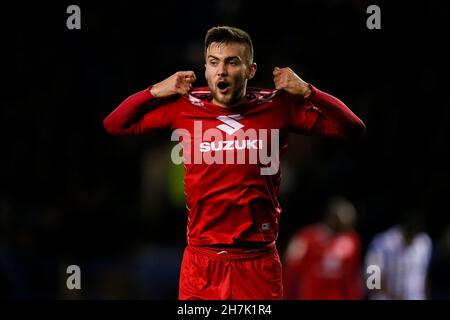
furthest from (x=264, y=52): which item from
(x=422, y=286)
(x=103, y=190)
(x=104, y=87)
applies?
(x=422, y=286)

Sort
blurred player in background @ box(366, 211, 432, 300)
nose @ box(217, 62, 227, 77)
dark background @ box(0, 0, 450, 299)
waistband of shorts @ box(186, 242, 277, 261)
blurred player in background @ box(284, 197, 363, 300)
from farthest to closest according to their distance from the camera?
dark background @ box(0, 0, 450, 299), blurred player in background @ box(284, 197, 363, 300), blurred player in background @ box(366, 211, 432, 300), waistband of shorts @ box(186, 242, 277, 261), nose @ box(217, 62, 227, 77)

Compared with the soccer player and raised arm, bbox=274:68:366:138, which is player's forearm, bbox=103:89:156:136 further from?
raised arm, bbox=274:68:366:138

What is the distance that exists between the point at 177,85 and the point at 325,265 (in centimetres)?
516

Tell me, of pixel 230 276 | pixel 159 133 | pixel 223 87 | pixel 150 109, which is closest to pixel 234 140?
pixel 223 87

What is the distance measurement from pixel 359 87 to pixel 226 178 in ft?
24.9

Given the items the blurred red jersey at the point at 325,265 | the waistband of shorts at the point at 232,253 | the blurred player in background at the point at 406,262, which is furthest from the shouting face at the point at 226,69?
the blurred red jersey at the point at 325,265

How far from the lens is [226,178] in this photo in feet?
14.9

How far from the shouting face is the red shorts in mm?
847

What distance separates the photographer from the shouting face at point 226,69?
451cm

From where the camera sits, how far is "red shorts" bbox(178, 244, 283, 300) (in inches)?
180

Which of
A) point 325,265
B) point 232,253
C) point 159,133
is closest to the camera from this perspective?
point 232,253

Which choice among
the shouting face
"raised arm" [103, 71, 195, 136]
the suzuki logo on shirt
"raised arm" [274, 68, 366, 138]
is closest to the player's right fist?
"raised arm" [103, 71, 195, 136]

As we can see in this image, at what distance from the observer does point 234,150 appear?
179 inches

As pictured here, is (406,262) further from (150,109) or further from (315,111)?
(150,109)
